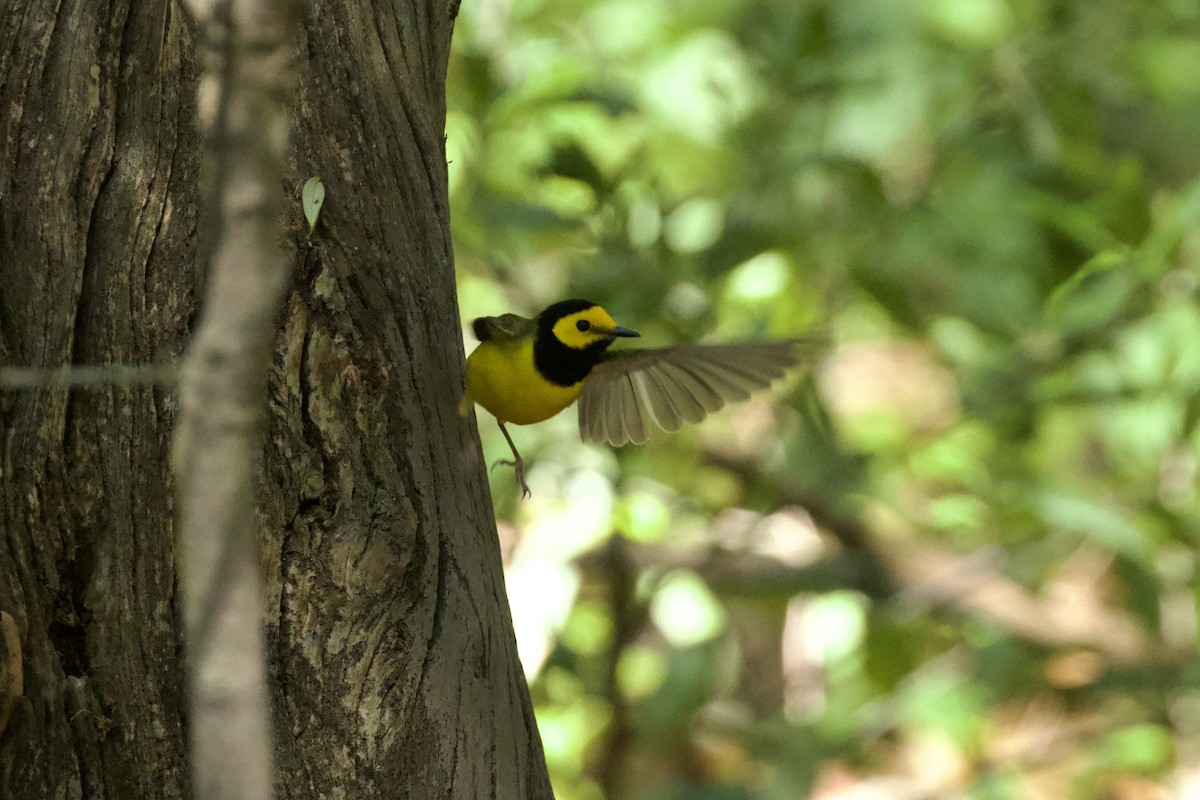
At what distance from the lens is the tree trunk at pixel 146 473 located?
1572 mm

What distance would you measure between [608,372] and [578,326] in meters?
0.19

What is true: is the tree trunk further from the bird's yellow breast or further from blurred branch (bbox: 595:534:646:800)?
blurred branch (bbox: 595:534:646:800)

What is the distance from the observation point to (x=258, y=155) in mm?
653

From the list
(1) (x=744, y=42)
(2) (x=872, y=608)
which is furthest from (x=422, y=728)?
(1) (x=744, y=42)

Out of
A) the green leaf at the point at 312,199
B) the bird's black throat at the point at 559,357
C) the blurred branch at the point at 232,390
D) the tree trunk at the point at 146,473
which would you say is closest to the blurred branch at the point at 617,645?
the bird's black throat at the point at 559,357

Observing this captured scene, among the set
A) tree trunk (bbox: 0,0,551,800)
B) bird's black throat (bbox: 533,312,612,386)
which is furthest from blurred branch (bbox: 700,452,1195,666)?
tree trunk (bbox: 0,0,551,800)

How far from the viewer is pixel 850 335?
176 inches

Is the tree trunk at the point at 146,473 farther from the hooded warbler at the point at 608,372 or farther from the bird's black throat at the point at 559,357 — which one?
the bird's black throat at the point at 559,357

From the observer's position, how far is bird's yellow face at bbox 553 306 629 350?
2.61 meters

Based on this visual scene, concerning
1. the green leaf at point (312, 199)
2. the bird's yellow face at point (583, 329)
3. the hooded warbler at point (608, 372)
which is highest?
the bird's yellow face at point (583, 329)

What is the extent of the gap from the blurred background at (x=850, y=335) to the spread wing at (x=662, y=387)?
0.50 metres

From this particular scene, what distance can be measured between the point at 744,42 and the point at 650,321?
52.1 inches

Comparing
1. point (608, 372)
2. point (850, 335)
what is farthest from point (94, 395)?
point (850, 335)

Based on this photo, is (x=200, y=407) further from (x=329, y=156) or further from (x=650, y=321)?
(x=650, y=321)
